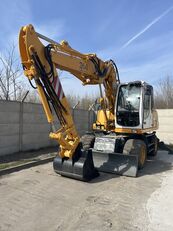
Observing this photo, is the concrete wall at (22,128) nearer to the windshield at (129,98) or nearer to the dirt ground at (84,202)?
the dirt ground at (84,202)

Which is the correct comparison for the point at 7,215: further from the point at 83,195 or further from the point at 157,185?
the point at 157,185

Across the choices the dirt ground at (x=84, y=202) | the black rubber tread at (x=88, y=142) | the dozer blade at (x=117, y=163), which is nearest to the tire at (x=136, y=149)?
the dozer blade at (x=117, y=163)

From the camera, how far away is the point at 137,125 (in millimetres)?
8773

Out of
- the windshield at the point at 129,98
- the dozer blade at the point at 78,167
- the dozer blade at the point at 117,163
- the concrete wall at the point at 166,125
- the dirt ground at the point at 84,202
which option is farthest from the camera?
the concrete wall at the point at 166,125

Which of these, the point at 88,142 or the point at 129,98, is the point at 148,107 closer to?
the point at 129,98

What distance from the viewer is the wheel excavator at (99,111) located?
6.44m

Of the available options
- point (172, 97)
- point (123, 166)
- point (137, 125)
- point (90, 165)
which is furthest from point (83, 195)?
point (172, 97)

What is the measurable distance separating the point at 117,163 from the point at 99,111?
8.42 feet

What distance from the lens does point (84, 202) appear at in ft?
17.7

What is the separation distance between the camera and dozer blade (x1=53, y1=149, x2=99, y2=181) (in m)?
6.76

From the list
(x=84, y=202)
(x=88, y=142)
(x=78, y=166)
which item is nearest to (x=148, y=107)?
(x=88, y=142)

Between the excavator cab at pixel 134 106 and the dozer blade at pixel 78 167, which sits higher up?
the excavator cab at pixel 134 106

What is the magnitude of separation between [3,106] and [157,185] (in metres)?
5.73

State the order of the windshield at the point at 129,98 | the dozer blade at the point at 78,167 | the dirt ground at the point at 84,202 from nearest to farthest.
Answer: the dirt ground at the point at 84,202 → the dozer blade at the point at 78,167 → the windshield at the point at 129,98
